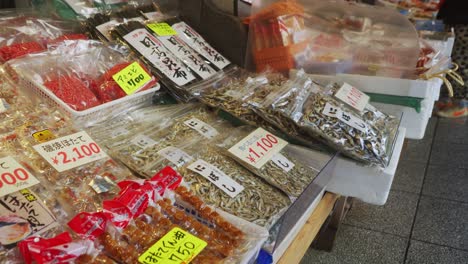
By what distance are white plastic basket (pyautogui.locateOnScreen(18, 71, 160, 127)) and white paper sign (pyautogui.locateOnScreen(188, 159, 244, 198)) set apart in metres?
0.30

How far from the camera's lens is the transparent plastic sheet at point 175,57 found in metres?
1.36

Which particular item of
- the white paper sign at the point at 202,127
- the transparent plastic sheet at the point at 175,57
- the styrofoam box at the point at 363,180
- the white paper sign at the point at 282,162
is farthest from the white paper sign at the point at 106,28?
the styrofoam box at the point at 363,180

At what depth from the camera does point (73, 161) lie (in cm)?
88

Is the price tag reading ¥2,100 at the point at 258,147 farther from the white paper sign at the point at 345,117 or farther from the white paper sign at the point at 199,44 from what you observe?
the white paper sign at the point at 199,44

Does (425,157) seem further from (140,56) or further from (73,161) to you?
(73,161)

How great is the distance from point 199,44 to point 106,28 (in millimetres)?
324

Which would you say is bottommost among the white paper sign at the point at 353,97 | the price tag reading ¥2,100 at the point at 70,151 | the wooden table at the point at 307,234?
the wooden table at the point at 307,234

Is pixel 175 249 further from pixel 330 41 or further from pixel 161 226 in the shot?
pixel 330 41

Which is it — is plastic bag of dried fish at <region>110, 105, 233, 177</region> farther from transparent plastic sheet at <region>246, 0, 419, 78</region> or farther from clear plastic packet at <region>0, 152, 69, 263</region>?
transparent plastic sheet at <region>246, 0, 419, 78</region>

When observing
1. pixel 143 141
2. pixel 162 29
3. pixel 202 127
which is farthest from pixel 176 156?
pixel 162 29

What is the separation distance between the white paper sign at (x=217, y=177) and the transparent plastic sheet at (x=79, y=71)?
338 mm

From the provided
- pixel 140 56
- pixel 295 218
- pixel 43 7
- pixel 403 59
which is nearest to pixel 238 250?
pixel 295 218

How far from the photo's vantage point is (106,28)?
1.46 meters

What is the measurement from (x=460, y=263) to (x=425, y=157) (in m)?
1.11
